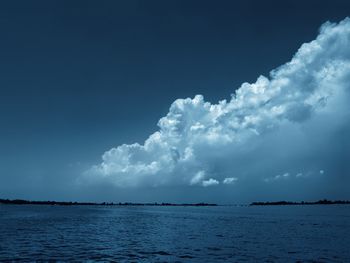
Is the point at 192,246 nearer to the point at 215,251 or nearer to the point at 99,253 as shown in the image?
the point at 215,251

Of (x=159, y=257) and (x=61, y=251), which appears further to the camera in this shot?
(x=61, y=251)

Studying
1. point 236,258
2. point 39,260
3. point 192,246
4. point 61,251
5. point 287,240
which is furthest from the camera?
point 287,240

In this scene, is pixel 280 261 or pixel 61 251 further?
pixel 61 251

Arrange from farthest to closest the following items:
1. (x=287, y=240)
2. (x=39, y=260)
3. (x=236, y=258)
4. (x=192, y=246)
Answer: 1. (x=287, y=240)
2. (x=192, y=246)
3. (x=236, y=258)
4. (x=39, y=260)

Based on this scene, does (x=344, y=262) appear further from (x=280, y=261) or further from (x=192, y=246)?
(x=192, y=246)

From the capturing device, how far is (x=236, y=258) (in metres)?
36.8

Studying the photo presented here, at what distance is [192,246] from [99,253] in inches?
563

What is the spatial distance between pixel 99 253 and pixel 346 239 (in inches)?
1691

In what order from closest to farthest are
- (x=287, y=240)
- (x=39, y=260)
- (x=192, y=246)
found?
(x=39, y=260)
(x=192, y=246)
(x=287, y=240)

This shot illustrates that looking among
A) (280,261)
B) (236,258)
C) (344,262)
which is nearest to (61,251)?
(236,258)

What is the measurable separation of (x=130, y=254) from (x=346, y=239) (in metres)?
39.5

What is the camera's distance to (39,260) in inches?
1323

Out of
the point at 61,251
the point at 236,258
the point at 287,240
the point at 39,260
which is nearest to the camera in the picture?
the point at 39,260

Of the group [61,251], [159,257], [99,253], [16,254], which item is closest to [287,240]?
[159,257]
